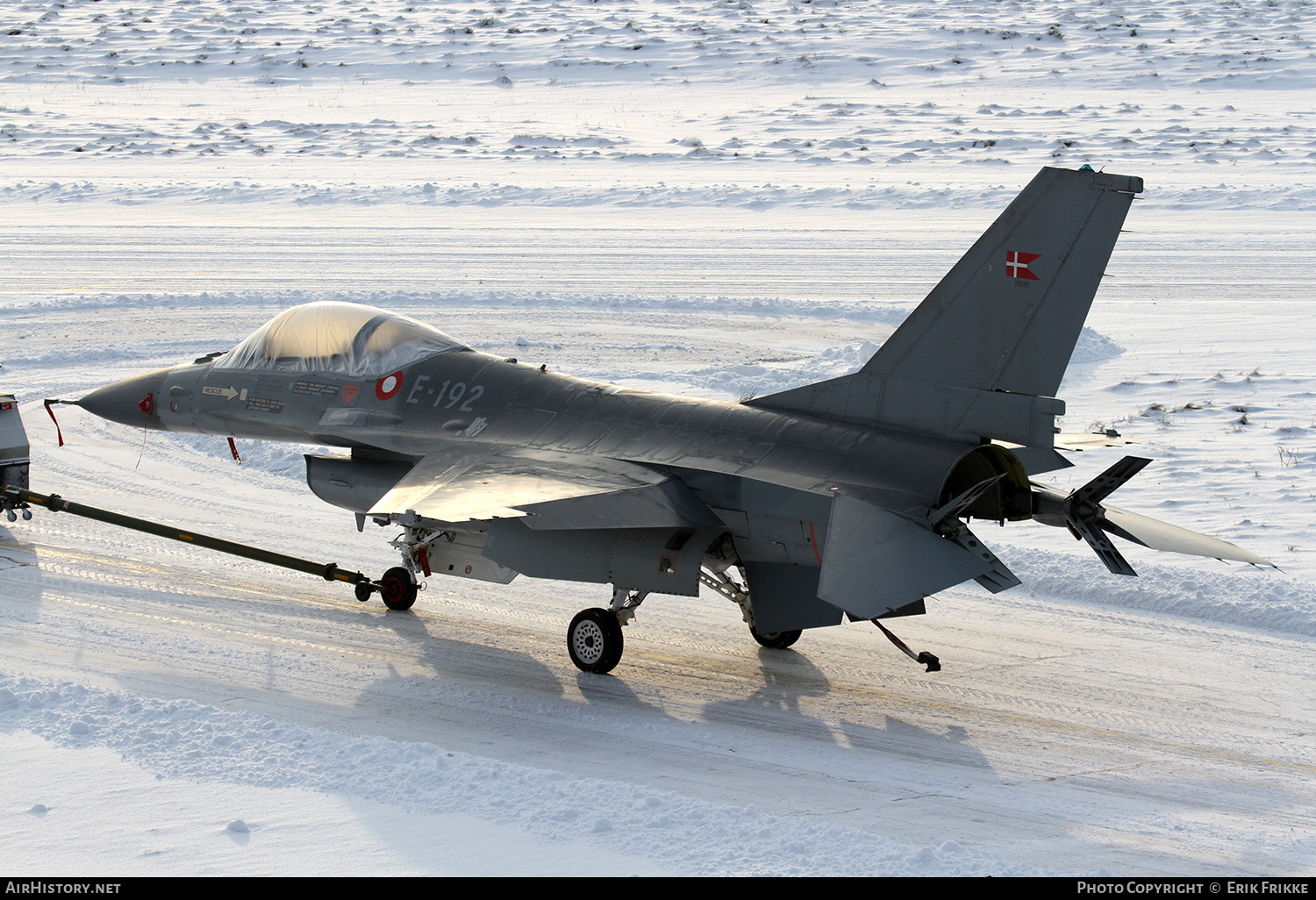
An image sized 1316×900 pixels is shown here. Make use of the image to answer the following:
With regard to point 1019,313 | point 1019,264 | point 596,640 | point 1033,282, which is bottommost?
point 596,640

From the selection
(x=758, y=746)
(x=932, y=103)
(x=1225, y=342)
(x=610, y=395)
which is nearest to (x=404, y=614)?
(x=610, y=395)

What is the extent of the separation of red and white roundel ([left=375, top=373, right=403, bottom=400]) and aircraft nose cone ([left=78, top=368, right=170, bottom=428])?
289 cm

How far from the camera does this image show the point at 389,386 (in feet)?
42.9

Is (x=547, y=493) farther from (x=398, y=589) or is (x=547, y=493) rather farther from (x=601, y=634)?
(x=398, y=589)

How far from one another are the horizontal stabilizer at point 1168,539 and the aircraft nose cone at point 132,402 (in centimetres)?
1013

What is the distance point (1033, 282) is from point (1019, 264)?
196mm

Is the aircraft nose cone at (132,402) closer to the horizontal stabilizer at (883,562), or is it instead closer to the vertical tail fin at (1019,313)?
the horizontal stabilizer at (883,562)

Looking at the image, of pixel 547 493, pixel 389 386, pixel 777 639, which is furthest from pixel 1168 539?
pixel 389 386

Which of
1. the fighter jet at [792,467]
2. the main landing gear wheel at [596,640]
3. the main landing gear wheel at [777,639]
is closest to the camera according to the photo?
the fighter jet at [792,467]

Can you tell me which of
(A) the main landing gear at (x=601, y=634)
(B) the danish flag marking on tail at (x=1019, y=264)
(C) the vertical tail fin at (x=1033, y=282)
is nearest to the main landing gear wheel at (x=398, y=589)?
(A) the main landing gear at (x=601, y=634)

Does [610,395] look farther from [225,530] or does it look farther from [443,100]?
[443,100]

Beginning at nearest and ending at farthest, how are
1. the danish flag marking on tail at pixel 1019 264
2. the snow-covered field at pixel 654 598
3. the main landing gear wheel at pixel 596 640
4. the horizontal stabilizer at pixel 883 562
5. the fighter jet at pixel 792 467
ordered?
the snow-covered field at pixel 654 598, the horizontal stabilizer at pixel 883 562, the fighter jet at pixel 792 467, the danish flag marking on tail at pixel 1019 264, the main landing gear wheel at pixel 596 640

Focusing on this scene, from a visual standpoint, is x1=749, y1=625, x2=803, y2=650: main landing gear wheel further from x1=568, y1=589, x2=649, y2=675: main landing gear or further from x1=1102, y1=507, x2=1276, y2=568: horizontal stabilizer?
x1=1102, y1=507, x2=1276, y2=568: horizontal stabilizer

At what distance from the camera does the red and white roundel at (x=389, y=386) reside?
42.7 feet
